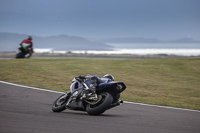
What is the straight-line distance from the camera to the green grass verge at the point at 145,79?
13675 mm

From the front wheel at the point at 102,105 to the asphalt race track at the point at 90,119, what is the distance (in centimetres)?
16

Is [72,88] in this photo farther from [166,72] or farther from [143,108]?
[166,72]

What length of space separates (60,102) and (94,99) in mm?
1437

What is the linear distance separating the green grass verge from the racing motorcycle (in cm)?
420

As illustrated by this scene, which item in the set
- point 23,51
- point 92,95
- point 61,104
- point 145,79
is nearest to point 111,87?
point 92,95

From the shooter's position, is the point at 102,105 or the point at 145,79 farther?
the point at 145,79

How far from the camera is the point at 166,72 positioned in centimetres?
2345

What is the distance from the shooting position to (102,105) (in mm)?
7883

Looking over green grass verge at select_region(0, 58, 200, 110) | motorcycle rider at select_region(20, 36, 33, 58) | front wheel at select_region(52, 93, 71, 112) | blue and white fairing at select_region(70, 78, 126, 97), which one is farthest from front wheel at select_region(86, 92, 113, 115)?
motorcycle rider at select_region(20, 36, 33, 58)

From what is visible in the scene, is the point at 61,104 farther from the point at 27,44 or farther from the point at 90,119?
the point at 27,44

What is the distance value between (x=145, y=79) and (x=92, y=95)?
1228cm

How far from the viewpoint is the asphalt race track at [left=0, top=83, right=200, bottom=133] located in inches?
256

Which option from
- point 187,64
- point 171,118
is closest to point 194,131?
point 171,118

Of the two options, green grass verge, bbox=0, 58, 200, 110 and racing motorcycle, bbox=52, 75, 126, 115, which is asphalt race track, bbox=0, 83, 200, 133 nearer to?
racing motorcycle, bbox=52, 75, 126, 115
